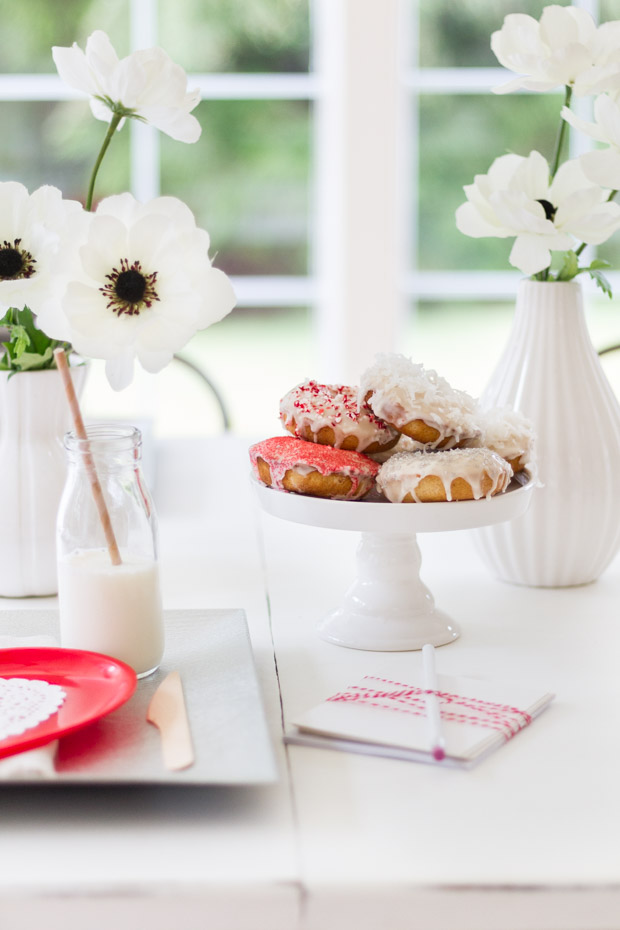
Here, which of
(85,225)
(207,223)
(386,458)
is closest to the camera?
(85,225)

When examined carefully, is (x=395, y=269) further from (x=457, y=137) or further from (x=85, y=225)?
(x=85, y=225)

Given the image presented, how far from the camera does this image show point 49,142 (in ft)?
13.8

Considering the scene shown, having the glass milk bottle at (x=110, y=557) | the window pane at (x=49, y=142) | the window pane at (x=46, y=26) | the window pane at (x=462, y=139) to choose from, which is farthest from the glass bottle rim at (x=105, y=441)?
the window pane at (x=462, y=139)

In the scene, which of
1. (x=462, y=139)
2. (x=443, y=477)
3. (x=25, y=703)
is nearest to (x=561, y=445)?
(x=443, y=477)

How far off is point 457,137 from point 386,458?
4131mm

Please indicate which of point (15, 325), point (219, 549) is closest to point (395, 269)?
point (219, 549)

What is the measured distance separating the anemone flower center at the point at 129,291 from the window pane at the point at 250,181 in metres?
4.39

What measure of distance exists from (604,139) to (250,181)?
15.4ft

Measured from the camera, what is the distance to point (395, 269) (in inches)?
137

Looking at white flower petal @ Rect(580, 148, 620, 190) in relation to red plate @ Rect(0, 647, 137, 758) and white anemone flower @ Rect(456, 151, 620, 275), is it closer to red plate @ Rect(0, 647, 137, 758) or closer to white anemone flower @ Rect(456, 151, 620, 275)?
white anemone flower @ Rect(456, 151, 620, 275)

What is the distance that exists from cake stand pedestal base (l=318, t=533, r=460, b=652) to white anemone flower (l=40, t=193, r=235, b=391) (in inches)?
10.8

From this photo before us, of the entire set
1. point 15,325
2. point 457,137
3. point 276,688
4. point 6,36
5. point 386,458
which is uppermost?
point 6,36

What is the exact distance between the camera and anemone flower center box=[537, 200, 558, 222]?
1044 millimetres

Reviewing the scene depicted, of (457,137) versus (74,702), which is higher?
(457,137)
